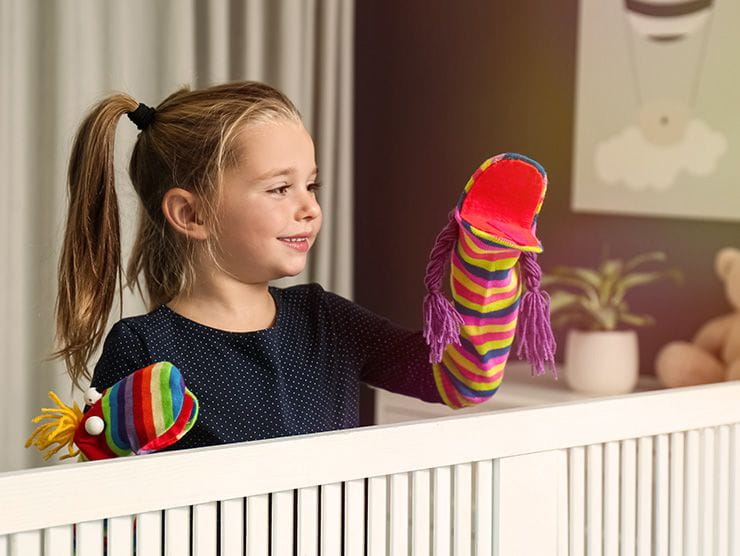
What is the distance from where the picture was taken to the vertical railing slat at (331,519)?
0.76 m

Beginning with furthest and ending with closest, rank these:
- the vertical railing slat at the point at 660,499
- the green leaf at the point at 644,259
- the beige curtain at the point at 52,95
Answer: the green leaf at the point at 644,259
the beige curtain at the point at 52,95
the vertical railing slat at the point at 660,499

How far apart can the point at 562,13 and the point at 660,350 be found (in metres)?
0.77

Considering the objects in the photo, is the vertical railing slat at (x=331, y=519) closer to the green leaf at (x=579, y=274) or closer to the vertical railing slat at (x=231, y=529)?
the vertical railing slat at (x=231, y=529)

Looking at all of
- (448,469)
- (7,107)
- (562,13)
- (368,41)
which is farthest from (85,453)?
(368,41)

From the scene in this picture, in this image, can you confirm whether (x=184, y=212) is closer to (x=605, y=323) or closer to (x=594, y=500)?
(x=594, y=500)

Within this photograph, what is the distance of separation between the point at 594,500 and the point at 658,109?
4.87ft

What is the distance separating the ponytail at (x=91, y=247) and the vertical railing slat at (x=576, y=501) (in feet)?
1.51

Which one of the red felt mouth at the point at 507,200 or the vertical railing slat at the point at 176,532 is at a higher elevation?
the red felt mouth at the point at 507,200

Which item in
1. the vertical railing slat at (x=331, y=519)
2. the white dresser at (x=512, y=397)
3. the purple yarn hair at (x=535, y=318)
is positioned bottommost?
the white dresser at (x=512, y=397)

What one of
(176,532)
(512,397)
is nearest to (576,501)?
(176,532)

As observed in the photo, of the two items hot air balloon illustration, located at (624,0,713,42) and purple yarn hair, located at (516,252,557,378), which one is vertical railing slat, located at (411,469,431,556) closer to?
purple yarn hair, located at (516,252,557,378)

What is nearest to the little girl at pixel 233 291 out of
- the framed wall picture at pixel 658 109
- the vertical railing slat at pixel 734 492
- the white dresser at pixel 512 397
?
the vertical railing slat at pixel 734 492

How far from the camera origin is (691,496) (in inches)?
38.4

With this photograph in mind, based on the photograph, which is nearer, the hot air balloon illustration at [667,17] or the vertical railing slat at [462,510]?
the vertical railing slat at [462,510]
